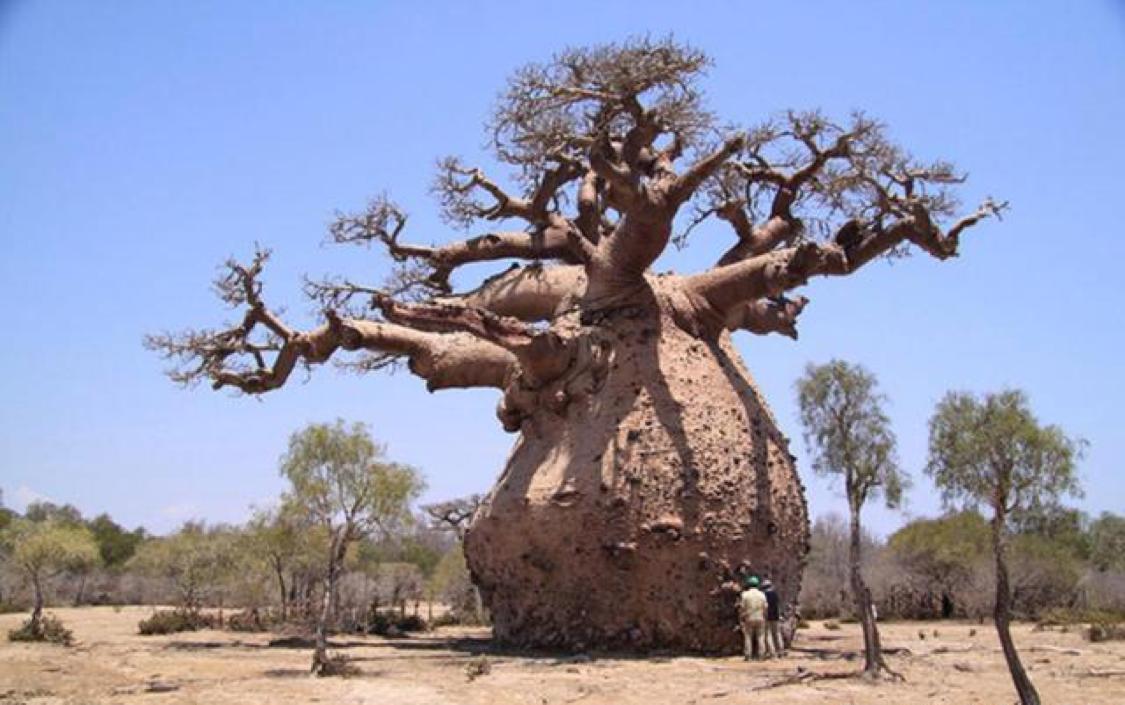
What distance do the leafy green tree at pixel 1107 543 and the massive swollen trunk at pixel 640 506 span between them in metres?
22.4

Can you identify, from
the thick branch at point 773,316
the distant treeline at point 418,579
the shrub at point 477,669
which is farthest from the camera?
the distant treeline at point 418,579

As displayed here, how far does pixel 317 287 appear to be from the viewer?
11.9 metres

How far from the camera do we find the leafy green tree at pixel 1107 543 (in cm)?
3003

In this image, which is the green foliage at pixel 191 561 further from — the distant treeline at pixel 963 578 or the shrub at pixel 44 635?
the distant treeline at pixel 963 578

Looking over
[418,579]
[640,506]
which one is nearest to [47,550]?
[640,506]

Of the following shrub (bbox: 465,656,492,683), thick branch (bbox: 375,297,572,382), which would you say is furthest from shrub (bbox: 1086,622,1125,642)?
shrub (bbox: 465,656,492,683)

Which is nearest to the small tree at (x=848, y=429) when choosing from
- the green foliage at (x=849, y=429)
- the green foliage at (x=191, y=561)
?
the green foliage at (x=849, y=429)

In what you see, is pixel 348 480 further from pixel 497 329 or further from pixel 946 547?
pixel 946 547

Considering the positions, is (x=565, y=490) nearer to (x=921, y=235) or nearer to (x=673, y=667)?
(x=673, y=667)

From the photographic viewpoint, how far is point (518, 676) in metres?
7.55

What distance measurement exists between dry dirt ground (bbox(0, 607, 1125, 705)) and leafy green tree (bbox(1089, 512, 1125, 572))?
21260 millimetres

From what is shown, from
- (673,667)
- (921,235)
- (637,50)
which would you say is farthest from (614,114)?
(673,667)

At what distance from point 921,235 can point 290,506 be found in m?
9.58

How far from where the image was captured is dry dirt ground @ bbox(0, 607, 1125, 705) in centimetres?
660
